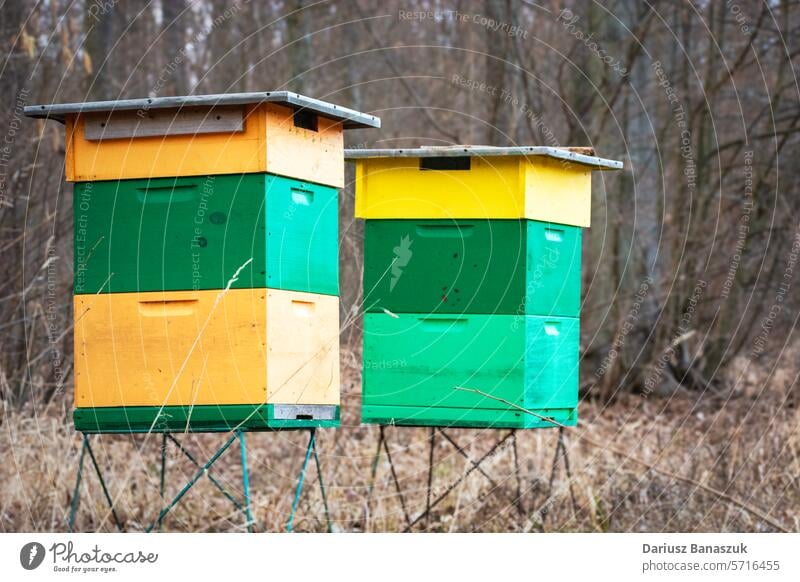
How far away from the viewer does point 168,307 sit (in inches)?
279

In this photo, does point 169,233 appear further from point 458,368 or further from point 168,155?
point 458,368

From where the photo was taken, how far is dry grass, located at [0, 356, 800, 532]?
8922mm

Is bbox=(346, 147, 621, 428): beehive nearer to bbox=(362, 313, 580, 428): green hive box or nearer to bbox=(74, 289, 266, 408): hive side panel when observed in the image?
bbox=(362, 313, 580, 428): green hive box

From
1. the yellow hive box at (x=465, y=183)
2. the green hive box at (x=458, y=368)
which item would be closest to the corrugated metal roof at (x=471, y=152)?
the yellow hive box at (x=465, y=183)

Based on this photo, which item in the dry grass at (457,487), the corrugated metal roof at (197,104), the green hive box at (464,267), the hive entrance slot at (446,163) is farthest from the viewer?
the dry grass at (457,487)

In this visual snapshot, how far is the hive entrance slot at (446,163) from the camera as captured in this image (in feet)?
26.5

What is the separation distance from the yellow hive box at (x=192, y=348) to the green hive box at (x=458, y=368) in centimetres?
86

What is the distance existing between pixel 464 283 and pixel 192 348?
6.17 ft

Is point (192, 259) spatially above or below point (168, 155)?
below

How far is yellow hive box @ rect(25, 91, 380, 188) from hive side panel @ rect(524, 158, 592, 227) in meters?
1.33

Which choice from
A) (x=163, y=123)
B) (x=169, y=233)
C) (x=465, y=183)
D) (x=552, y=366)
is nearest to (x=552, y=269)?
(x=552, y=366)

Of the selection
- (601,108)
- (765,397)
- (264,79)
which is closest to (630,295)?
(601,108)

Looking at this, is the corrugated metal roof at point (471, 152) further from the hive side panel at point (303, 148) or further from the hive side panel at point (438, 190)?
the hive side panel at point (303, 148)

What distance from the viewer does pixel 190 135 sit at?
22.9 feet
